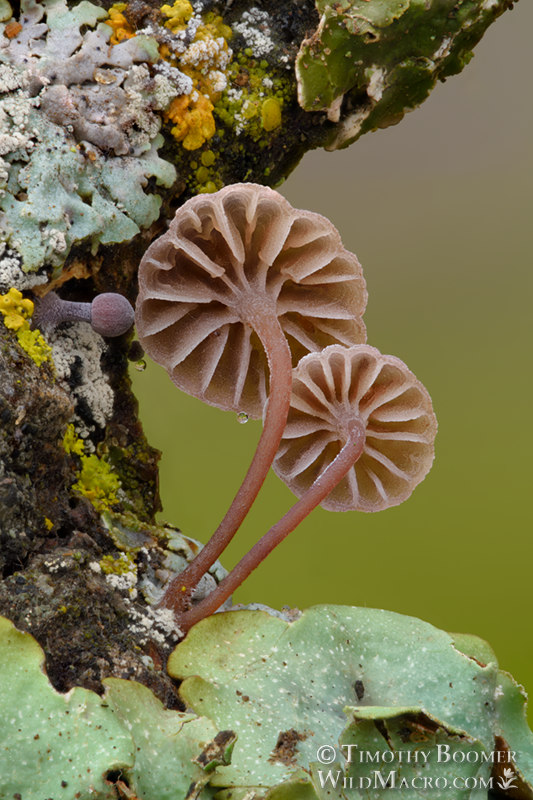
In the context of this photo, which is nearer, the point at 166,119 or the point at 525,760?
the point at 525,760

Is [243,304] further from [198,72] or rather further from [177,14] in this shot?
[177,14]

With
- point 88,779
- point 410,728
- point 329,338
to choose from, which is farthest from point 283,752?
point 329,338

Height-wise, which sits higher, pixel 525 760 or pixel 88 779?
pixel 525 760

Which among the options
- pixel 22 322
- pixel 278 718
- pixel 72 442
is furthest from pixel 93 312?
pixel 278 718

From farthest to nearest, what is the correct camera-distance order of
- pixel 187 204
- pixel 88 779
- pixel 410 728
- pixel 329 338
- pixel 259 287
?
pixel 329 338, pixel 259 287, pixel 187 204, pixel 410 728, pixel 88 779

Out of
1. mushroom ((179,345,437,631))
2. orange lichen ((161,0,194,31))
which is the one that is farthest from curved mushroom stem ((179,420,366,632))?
orange lichen ((161,0,194,31))

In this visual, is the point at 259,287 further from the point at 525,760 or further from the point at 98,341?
the point at 525,760

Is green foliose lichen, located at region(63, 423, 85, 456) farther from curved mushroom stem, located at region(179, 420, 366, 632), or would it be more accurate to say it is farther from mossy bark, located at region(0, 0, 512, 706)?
curved mushroom stem, located at region(179, 420, 366, 632)

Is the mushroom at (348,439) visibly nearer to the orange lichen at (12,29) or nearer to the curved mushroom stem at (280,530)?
the curved mushroom stem at (280,530)
